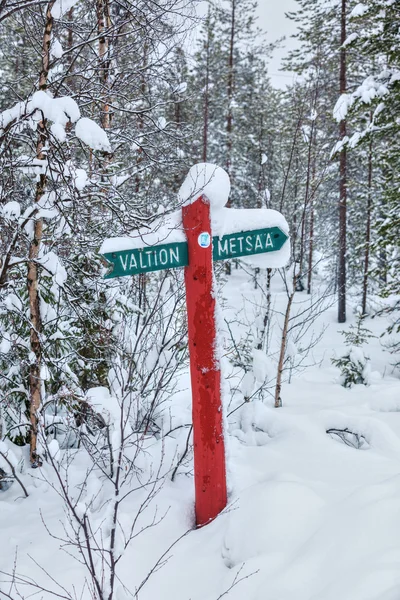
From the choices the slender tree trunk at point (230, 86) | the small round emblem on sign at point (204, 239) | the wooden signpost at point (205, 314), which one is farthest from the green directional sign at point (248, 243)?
the slender tree trunk at point (230, 86)

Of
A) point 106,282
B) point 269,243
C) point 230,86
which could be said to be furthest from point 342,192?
point 269,243

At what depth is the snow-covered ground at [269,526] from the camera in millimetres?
2320

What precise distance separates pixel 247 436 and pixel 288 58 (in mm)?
15884

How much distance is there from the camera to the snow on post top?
112 inches

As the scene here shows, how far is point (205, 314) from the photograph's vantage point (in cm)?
292

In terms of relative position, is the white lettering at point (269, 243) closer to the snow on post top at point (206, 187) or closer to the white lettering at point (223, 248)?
the white lettering at point (223, 248)

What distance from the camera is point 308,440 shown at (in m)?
3.97

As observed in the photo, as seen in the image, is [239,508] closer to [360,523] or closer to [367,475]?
[360,523]

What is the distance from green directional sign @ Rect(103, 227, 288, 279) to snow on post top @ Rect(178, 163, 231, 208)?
0.28 meters

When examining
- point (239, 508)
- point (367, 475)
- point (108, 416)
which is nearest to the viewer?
point (108, 416)

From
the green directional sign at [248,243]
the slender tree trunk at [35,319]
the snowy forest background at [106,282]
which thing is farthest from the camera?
the slender tree trunk at [35,319]

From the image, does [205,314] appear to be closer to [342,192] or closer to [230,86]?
[342,192]

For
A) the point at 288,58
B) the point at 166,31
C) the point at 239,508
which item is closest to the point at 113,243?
the point at 239,508

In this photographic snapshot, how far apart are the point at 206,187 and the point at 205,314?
2.93 ft
